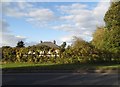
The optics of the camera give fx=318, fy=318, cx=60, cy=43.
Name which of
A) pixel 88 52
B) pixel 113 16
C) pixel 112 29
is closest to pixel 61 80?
pixel 88 52

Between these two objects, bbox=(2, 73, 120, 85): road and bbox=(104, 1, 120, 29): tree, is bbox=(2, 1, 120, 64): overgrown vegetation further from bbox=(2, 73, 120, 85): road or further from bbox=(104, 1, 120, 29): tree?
bbox=(2, 73, 120, 85): road

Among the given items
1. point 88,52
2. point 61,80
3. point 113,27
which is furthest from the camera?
point 113,27

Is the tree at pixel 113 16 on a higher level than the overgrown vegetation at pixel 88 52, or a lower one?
higher

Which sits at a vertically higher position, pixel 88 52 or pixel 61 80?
pixel 88 52

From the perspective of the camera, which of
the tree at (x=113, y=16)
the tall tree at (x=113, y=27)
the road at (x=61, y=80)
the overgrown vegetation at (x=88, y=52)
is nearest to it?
the road at (x=61, y=80)

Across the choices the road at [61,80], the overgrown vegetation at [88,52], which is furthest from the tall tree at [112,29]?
the road at [61,80]

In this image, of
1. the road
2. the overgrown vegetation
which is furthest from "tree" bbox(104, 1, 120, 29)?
the road

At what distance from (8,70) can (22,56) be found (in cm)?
1033

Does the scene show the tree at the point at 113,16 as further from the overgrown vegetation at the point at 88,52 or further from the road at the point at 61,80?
the road at the point at 61,80

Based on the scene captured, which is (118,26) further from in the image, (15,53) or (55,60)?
(15,53)

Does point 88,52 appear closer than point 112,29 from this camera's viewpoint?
Yes

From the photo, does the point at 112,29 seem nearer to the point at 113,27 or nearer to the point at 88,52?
the point at 113,27

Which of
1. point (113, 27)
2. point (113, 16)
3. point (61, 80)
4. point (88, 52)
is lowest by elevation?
point (61, 80)

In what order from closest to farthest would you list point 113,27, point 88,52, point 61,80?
point 61,80 → point 88,52 → point 113,27
